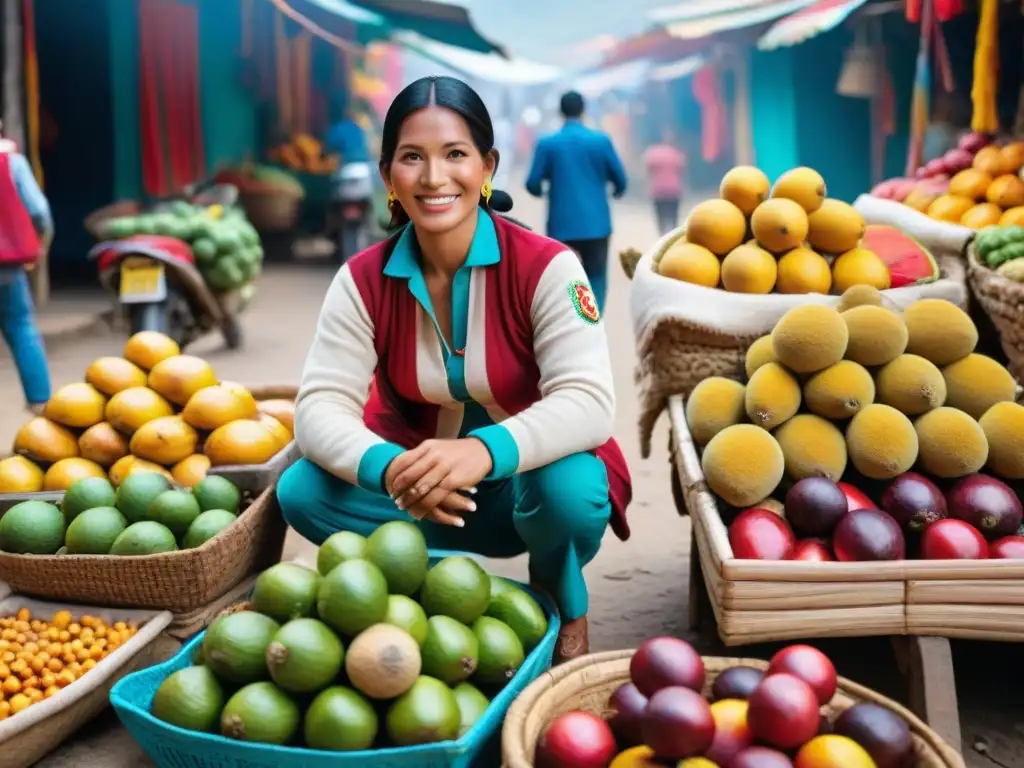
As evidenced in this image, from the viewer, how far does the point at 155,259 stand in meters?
6.15

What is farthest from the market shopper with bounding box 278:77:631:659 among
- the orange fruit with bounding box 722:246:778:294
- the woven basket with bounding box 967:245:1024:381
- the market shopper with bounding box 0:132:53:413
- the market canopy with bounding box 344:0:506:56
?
the market canopy with bounding box 344:0:506:56

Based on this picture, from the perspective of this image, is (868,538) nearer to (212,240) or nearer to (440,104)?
(440,104)

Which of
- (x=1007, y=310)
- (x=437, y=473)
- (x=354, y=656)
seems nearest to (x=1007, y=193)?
(x=1007, y=310)

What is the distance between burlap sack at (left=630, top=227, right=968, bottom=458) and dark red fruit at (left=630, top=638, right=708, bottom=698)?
141cm

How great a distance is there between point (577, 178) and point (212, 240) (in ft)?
7.76

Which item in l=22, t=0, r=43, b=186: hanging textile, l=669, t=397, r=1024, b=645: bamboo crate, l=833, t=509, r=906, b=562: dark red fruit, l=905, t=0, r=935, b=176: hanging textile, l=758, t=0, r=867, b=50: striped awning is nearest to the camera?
l=669, t=397, r=1024, b=645: bamboo crate

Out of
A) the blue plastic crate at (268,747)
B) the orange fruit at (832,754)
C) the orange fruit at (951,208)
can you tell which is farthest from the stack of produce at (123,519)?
the orange fruit at (951,208)

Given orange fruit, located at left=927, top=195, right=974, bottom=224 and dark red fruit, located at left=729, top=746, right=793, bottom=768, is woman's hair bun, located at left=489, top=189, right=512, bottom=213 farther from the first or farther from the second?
orange fruit, located at left=927, top=195, right=974, bottom=224

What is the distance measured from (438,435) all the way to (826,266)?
1386mm

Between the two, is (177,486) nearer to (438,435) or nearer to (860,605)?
(438,435)

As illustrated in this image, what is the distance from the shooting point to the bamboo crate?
2.12m

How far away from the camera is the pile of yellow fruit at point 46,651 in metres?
2.35

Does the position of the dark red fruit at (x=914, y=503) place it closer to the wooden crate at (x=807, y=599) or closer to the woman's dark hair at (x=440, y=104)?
the wooden crate at (x=807, y=599)

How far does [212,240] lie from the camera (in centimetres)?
701
